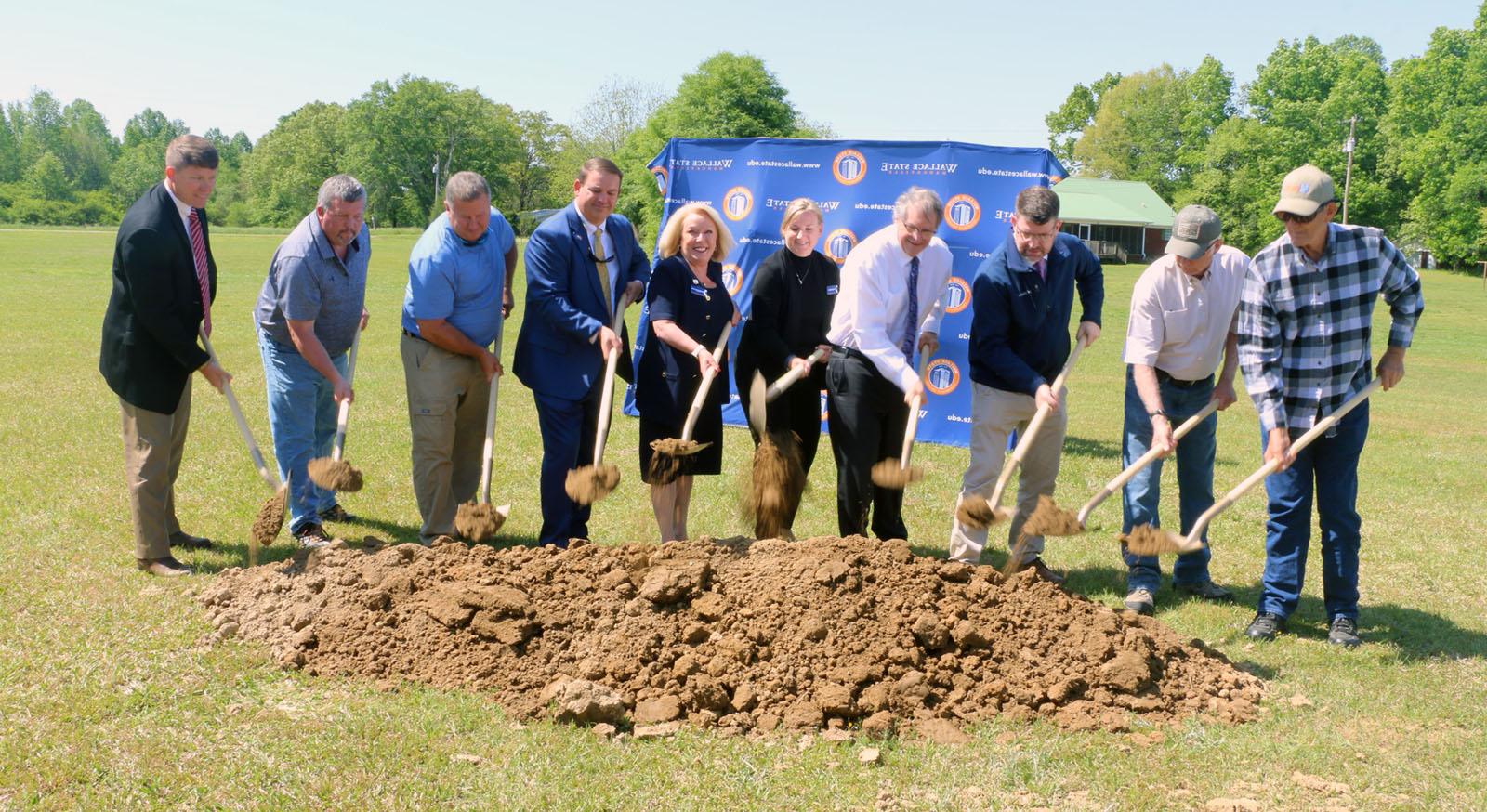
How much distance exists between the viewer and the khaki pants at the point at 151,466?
18.6 ft

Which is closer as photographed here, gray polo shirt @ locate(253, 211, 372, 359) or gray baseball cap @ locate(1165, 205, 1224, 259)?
gray baseball cap @ locate(1165, 205, 1224, 259)

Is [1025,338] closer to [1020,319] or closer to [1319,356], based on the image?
[1020,319]

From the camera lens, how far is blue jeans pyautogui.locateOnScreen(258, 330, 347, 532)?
6.23 meters

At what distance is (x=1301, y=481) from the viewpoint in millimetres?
5184

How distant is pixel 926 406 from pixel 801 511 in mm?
2614

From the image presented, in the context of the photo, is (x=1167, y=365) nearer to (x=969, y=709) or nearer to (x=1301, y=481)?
(x=1301, y=481)

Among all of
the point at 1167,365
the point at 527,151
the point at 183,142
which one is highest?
the point at 527,151

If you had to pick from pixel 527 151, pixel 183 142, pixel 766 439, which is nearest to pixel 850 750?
pixel 766 439

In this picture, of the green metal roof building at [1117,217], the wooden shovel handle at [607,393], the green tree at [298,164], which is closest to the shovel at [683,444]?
the wooden shovel handle at [607,393]

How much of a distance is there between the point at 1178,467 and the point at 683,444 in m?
2.60

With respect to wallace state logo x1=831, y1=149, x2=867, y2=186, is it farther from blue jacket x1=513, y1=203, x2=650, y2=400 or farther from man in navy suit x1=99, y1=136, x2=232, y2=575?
man in navy suit x1=99, y1=136, x2=232, y2=575

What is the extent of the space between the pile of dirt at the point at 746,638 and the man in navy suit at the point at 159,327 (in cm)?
81

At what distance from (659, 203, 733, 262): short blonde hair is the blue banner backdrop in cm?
289

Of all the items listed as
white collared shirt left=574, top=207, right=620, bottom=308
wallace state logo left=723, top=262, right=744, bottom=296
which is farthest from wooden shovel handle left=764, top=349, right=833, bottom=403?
wallace state logo left=723, top=262, right=744, bottom=296
